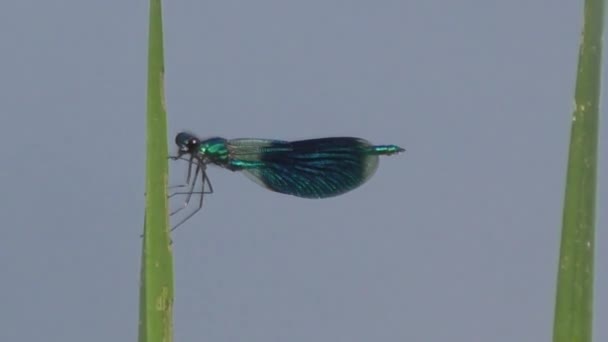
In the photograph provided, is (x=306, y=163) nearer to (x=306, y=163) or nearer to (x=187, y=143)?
(x=306, y=163)

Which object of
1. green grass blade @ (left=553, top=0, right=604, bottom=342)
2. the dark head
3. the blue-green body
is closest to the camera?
green grass blade @ (left=553, top=0, right=604, bottom=342)

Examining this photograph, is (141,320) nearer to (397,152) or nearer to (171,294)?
(171,294)

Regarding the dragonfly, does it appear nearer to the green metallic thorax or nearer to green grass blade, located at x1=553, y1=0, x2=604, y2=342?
the green metallic thorax

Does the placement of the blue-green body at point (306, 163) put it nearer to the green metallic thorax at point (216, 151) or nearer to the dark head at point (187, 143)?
the green metallic thorax at point (216, 151)

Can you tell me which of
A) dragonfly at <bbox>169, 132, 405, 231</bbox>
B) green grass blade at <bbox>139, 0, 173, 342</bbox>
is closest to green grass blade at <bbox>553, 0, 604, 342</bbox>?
green grass blade at <bbox>139, 0, 173, 342</bbox>

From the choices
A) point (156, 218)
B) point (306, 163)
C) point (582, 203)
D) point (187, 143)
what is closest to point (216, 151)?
point (187, 143)

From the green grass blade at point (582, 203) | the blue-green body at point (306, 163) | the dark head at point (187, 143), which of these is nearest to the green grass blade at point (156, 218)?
the green grass blade at point (582, 203)

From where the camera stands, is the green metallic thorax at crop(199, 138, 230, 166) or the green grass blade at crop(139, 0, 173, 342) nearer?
the green grass blade at crop(139, 0, 173, 342)
